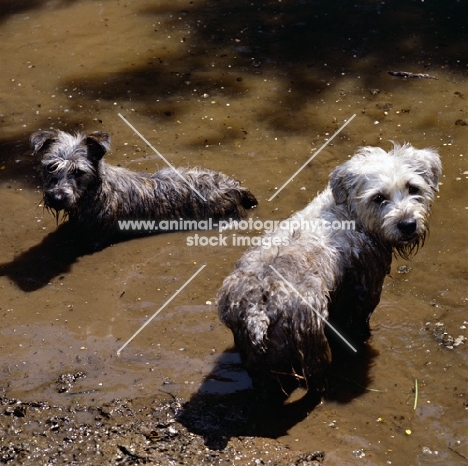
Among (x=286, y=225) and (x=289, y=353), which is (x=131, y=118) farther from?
(x=289, y=353)

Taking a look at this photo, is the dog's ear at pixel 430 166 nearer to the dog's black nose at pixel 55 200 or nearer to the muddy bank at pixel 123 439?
Result: the muddy bank at pixel 123 439

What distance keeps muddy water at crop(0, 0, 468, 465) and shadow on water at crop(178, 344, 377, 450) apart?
0.08 feet

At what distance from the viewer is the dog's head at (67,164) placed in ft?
23.6

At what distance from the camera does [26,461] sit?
505 centimetres

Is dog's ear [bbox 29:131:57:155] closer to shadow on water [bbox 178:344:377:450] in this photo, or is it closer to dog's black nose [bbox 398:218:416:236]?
shadow on water [bbox 178:344:377:450]

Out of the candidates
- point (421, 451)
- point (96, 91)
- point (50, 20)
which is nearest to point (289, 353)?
point (421, 451)

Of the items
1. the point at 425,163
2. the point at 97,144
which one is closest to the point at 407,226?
the point at 425,163

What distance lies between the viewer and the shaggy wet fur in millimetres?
7324

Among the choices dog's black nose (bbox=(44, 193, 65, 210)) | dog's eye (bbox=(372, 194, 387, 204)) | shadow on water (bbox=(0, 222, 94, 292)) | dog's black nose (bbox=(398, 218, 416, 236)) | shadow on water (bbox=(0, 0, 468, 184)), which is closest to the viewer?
dog's black nose (bbox=(398, 218, 416, 236))

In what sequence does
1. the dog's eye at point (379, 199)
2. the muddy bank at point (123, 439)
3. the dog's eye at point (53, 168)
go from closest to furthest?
1. the muddy bank at point (123, 439)
2. the dog's eye at point (379, 199)
3. the dog's eye at point (53, 168)

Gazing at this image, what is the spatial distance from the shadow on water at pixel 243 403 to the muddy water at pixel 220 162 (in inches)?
1.0

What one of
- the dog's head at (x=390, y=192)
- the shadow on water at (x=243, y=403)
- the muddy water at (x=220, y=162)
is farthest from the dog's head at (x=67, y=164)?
the dog's head at (x=390, y=192)

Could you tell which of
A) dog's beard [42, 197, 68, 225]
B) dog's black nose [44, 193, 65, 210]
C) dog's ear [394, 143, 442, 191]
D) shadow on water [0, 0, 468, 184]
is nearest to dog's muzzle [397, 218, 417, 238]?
dog's ear [394, 143, 442, 191]

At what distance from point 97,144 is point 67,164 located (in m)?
0.34
